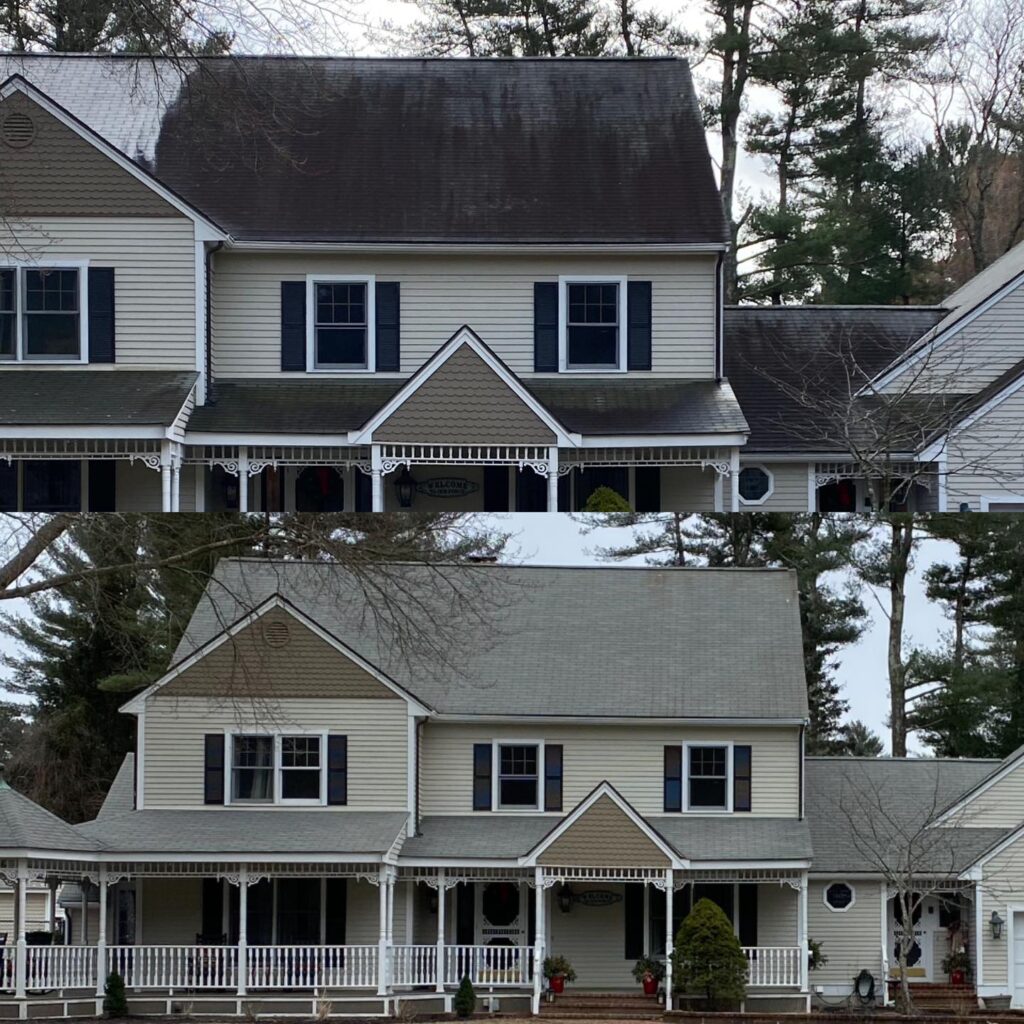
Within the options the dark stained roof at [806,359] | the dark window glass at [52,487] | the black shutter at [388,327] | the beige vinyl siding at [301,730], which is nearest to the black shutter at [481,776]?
the beige vinyl siding at [301,730]

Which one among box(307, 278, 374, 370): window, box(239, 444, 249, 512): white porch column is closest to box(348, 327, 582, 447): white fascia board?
box(239, 444, 249, 512): white porch column

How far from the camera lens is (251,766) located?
33.0 m

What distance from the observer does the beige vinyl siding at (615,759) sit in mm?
33625

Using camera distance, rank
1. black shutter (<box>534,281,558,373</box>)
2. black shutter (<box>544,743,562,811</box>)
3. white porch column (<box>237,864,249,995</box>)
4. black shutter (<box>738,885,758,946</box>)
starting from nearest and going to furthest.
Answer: white porch column (<box>237,864,249,995</box>) < black shutter (<box>738,885,758,946</box>) < black shutter (<box>544,743,562,811</box>) < black shutter (<box>534,281,558,373</box>)

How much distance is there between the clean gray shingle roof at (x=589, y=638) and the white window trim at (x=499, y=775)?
20.3 inches

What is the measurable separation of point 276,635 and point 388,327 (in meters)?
5.14

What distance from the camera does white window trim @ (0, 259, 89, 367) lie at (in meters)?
32.5

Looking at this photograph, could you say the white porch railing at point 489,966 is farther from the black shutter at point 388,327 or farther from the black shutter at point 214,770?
the black shutter at point 388,327

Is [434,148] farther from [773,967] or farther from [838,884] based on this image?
[773,967]

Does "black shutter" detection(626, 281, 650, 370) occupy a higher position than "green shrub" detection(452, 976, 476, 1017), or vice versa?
"black shutter" detection(626, 281, 650, 370)

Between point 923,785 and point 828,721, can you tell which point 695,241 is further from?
point 828,721

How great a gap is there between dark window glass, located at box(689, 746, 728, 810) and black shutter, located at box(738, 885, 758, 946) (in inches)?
53.1

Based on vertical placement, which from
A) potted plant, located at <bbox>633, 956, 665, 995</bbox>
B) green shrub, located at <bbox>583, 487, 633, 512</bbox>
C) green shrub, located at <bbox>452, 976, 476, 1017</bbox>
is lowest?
green shrub, located at <bbox>452, 976, 476, 1017</bbox>

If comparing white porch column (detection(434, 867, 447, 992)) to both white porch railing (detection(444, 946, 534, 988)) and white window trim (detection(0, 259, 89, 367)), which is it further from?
white window trim (detection(0, 259, 89, 367))
